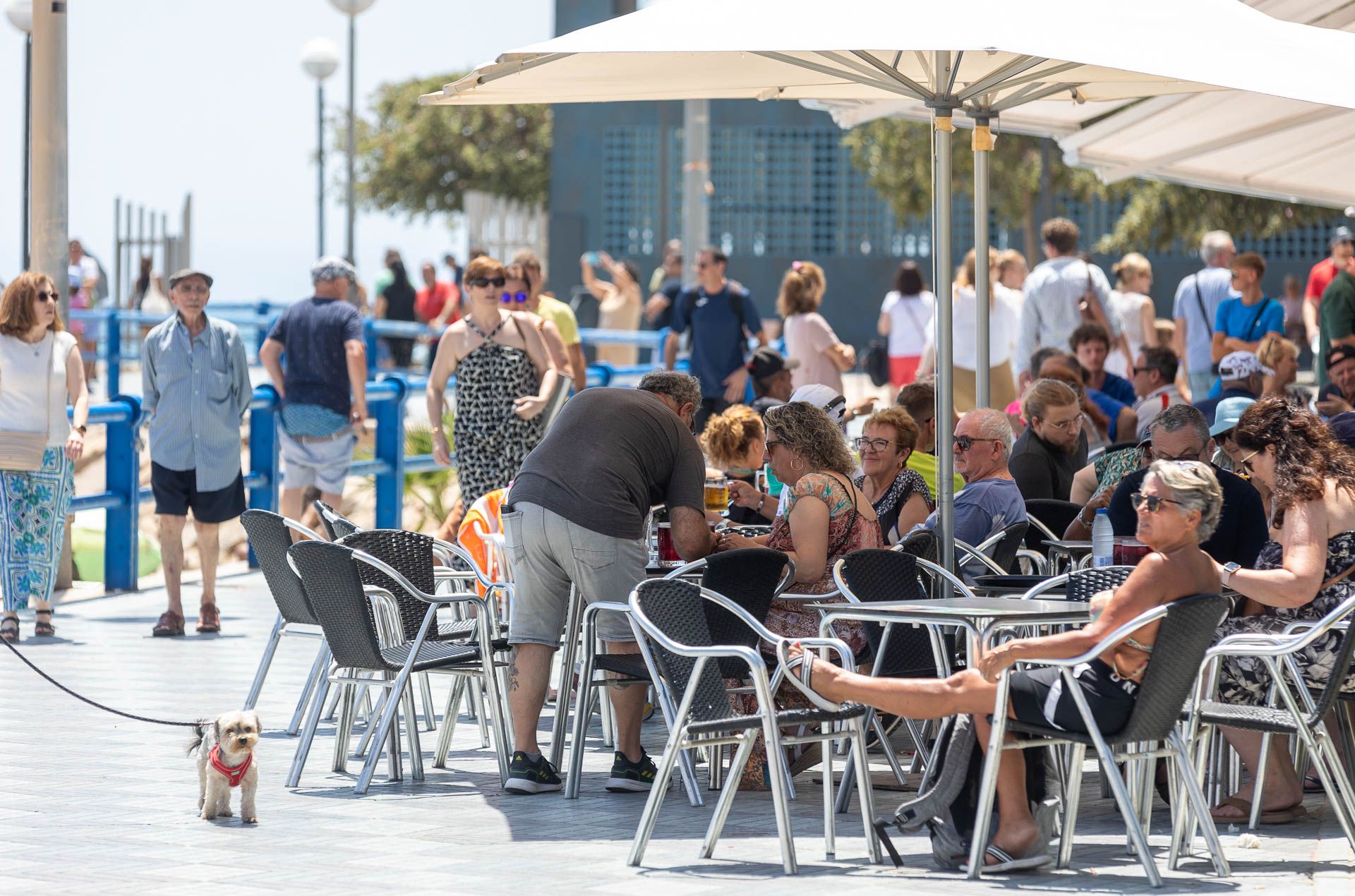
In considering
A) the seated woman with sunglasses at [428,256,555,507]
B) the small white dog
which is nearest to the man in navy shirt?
the seated woman with sunglasses at [428,256,555,507]

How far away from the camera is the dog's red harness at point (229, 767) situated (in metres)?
5.89

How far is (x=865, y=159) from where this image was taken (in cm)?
3359

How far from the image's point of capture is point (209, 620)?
33.7 feet

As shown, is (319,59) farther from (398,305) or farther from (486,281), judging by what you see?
(486,281)

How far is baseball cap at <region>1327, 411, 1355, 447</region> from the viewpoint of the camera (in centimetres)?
695

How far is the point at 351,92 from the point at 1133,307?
43.4ft

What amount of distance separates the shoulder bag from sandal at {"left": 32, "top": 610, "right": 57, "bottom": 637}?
2.56 feet

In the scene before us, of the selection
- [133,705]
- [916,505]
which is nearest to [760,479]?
[916,505]

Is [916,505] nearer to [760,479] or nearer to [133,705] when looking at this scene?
[760,479]

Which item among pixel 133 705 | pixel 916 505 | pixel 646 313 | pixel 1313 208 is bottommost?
pixel 133 705

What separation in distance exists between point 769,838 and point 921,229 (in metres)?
29.9

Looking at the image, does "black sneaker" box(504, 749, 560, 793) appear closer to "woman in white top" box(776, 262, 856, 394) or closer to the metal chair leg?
the metal chair leg

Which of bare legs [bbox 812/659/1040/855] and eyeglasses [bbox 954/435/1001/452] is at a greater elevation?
eyeglasses [bbox 954/435/1001/452]

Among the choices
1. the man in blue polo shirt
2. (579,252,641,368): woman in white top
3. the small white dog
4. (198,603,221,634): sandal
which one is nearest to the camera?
the small white dog
